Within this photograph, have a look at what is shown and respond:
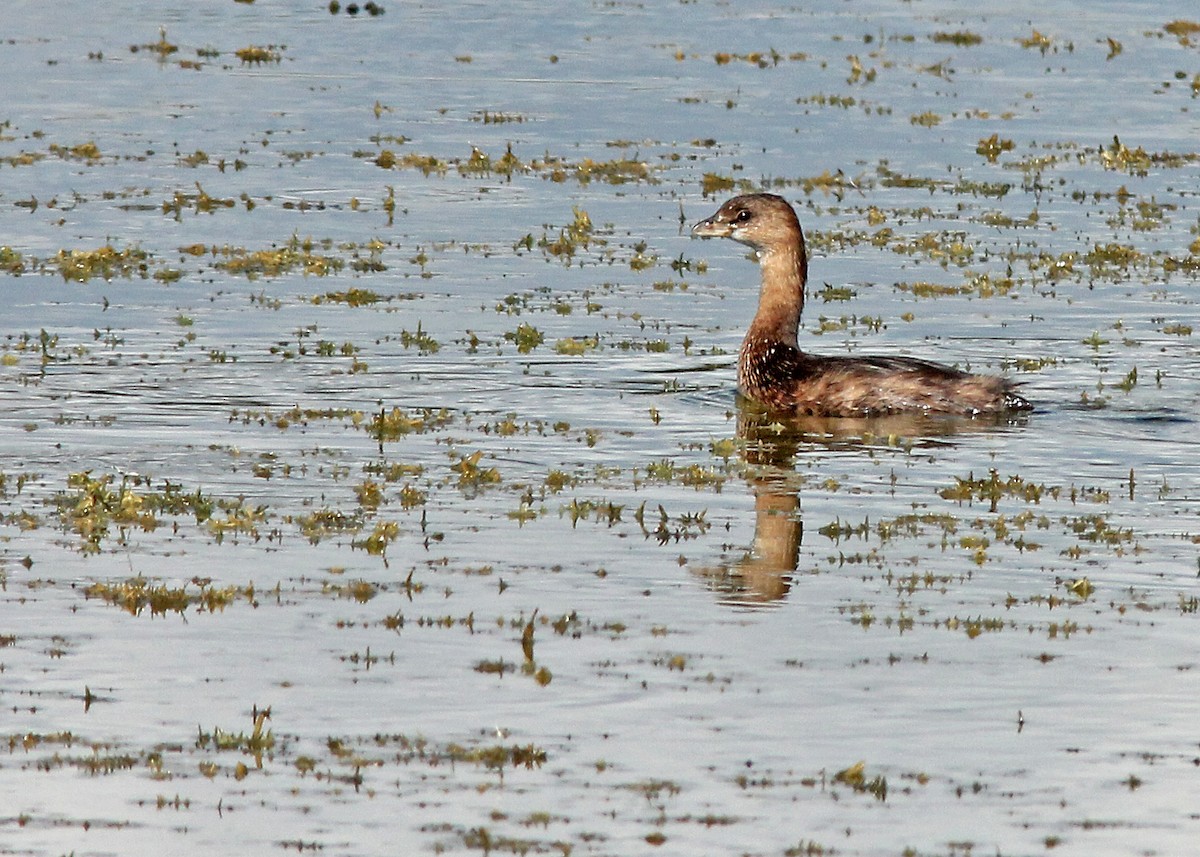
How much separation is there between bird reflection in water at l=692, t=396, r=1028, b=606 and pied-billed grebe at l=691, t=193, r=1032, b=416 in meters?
0.12

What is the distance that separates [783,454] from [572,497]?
2.68 metres

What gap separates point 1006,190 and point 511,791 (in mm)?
22367

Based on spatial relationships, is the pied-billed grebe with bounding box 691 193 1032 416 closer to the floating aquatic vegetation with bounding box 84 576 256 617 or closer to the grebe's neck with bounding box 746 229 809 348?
the grebe's neck with bounding box 746 229 809 348

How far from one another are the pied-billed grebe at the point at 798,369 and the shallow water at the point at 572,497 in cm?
36

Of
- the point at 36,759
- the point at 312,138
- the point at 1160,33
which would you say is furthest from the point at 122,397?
the point at 1160,33

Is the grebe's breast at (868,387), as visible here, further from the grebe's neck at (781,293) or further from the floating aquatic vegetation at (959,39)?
the floating aquatic vegetation at (959,39)

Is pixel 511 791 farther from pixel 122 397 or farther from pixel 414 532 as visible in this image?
pixel 122 397

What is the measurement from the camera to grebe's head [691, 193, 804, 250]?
2186cm

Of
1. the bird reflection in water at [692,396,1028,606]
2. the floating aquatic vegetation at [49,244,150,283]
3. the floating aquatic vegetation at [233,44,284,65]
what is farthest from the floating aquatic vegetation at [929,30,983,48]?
the bird reflection in water at [692,396,1028,606]

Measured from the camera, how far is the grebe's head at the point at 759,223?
21.9 m

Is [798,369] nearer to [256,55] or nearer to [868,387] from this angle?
[868,387]

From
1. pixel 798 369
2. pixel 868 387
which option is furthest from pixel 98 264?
pixel 868 387

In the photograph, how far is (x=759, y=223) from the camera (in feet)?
71.9

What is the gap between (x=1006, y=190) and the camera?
31.9m
